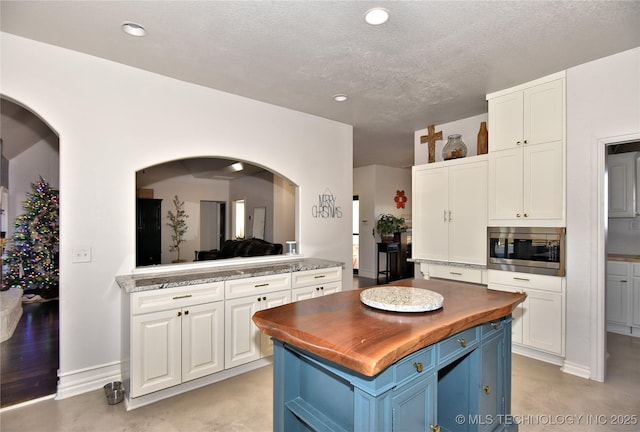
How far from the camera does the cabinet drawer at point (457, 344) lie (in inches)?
60.6

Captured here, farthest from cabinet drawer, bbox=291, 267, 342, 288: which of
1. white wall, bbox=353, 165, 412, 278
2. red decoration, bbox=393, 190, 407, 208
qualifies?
red decoration, bbox=393, 190, 407, 208

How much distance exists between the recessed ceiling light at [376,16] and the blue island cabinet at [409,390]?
1.93 m

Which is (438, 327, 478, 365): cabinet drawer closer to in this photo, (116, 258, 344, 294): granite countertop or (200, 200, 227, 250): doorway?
(116, 258, 344, 294): granite countertop

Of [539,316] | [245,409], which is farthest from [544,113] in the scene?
[245,409]

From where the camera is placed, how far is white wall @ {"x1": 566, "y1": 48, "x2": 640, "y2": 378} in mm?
2662

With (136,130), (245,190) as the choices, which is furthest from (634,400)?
(245,190)

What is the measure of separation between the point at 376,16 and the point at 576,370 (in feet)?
10.9

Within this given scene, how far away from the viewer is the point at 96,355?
2.66m

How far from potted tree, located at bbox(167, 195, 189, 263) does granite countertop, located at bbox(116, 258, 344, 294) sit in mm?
5674

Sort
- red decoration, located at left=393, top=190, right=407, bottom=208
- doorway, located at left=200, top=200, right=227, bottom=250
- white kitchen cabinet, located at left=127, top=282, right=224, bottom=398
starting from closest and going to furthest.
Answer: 1. white kitchen cabinet, located at left=127, top=282, right=224, bottom=398
2. red decoration, located at left=393, top=190, right=407, bottom=208
3. doorway, located at left=200, top=200, right=227, bottom=250

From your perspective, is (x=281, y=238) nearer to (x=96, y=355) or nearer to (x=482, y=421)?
(x=96, y=355)

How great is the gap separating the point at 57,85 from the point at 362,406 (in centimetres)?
307

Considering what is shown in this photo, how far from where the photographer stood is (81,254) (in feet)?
8.50

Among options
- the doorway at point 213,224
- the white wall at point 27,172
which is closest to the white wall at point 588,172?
the white wall at point 27,172
